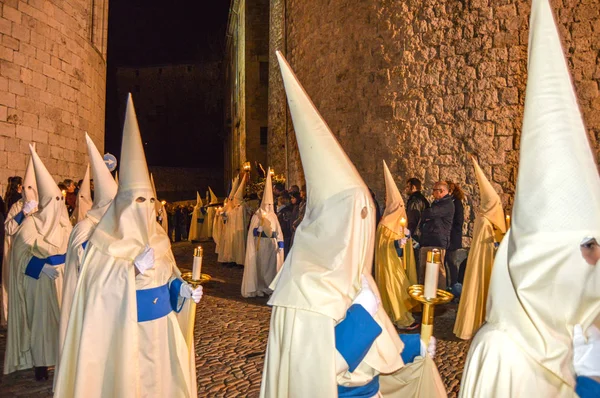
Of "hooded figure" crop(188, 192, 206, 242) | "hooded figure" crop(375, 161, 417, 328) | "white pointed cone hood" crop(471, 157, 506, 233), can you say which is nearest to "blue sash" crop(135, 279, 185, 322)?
"hooded figure" crop(375, 161, 417, 328)

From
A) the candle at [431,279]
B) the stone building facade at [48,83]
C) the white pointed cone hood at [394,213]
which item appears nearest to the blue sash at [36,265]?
the candle at [431,279]

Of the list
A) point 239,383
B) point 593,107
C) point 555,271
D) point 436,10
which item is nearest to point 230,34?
point 436,10

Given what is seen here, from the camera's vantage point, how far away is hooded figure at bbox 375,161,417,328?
5977 mm

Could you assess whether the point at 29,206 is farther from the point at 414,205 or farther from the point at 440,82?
the point at 440,82

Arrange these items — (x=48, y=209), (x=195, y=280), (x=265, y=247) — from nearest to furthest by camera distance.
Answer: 1. (x=195, y=280)
2. (x=48, y=209)
3. (x=265, y=247)

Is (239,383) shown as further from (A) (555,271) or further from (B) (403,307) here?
(A) (555,271)

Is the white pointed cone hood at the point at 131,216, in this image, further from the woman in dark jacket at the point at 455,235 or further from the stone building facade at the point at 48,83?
the stone building facade at the point at 48,83

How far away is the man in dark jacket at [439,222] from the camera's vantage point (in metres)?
6.58

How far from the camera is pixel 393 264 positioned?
243 inches

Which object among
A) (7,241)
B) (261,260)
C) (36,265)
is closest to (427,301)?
(36,265)

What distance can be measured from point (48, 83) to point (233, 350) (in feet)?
30.6

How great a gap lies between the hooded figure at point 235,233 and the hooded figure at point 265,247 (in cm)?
278

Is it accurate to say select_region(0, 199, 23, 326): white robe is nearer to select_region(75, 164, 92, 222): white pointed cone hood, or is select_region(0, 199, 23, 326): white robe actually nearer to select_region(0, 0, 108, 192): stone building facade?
select_region(75, 164, 92, 222): white pointed cone hood

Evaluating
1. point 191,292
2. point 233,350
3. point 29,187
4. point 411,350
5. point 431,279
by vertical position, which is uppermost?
point 29,187
